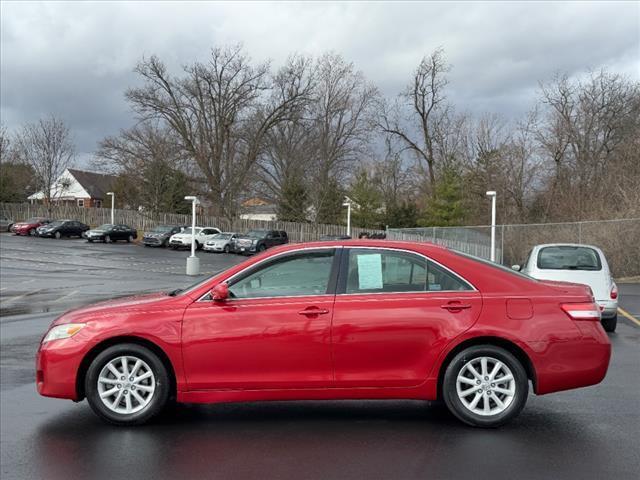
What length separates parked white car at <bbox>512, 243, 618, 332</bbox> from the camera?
34.0ft

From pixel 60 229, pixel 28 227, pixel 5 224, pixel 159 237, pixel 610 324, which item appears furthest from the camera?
pixel 5 224

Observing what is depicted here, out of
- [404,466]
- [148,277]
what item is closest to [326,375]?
[404,466]

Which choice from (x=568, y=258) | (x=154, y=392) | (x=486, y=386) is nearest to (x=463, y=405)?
(x=486, y=386)

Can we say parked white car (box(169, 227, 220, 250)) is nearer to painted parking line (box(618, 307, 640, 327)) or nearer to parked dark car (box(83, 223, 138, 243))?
parked dark car (box(83, 223, 138, 243))

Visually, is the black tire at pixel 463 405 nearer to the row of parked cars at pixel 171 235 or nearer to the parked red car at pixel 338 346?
the parked red car at pixel 338 346

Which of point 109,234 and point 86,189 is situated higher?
point 86,189

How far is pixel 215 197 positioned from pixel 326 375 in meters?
55.2

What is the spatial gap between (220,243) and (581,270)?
36.3m

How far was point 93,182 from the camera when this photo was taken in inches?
3506

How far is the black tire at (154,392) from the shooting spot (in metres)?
5.05

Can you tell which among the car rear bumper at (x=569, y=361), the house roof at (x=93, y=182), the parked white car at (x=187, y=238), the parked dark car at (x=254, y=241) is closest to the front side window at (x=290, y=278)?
the car rear bumper at (x=569, y=361)

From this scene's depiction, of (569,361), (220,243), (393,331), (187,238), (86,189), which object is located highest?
(86,189)

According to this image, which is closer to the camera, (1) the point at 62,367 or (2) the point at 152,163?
(1) the point at 62,367

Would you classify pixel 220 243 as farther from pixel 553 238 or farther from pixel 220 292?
pixel 220 292
